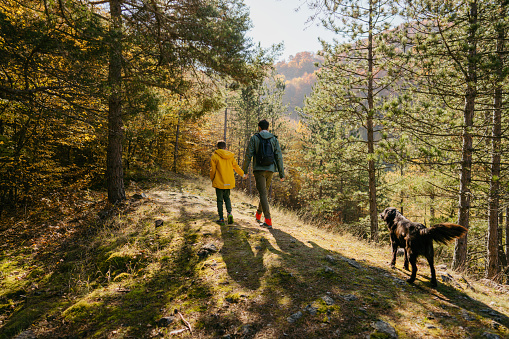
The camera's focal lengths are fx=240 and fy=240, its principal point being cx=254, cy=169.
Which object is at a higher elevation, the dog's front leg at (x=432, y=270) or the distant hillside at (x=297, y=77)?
the distant hillside at (x=297, y=77)

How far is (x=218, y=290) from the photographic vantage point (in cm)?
323

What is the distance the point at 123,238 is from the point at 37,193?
164 inches

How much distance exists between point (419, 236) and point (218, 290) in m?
2.88

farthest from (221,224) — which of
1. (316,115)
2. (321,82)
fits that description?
(321,82)

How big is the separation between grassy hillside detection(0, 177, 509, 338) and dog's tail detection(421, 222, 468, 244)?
0.71 m

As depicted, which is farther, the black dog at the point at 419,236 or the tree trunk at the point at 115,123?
the tree trunk at the point at 115,123

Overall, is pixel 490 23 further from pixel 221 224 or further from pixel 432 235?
pixel 221 224

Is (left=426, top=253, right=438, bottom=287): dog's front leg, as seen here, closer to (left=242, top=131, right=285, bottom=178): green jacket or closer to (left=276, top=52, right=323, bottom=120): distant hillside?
(left=242, top=131, right=285, bottom=178): green jacket

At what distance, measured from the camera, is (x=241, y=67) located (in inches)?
306

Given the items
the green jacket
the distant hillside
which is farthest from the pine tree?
the distant hillside

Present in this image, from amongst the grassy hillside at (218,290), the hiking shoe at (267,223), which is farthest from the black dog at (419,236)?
the hiking shoe at (267,223)

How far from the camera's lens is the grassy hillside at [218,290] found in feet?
8.27

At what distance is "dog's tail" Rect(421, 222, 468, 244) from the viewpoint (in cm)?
302

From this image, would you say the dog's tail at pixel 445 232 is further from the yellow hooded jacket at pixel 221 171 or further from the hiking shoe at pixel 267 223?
the yellow hooded jacket at pixel 221 171
